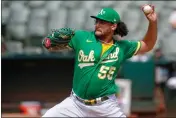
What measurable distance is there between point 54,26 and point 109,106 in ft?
18.9

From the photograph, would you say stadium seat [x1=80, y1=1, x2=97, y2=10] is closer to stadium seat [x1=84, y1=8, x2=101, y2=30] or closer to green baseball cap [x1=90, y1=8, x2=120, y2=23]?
stadium seat [x1=84, y1=8, x2=101, y2=30]

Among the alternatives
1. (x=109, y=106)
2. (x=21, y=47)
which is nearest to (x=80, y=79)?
(x=109, y=106)

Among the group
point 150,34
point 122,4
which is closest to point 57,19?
point 122,4

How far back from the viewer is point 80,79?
576 centimetres

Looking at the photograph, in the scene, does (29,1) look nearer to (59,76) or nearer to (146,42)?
(59,76)

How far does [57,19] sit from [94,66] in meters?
5.71

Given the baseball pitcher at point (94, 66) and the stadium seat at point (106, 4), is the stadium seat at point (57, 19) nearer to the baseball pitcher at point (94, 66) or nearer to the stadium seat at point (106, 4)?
the stadium seat at point (106, 4)

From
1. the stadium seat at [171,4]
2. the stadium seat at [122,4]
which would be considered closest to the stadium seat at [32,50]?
the stadium seat at [122,4]

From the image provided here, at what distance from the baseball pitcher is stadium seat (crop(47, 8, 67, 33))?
5.51 meters

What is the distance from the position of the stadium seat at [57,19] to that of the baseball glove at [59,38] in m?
5.52

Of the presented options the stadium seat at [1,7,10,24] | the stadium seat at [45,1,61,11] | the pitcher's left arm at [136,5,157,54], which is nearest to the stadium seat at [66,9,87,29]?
the stadium seat at [45,1,61,11]

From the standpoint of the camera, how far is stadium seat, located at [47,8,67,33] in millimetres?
11383

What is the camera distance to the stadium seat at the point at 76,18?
11.4m

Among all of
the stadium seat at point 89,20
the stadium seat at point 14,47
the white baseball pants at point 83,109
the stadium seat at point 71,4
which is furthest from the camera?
the stadium seat at point 71,4
